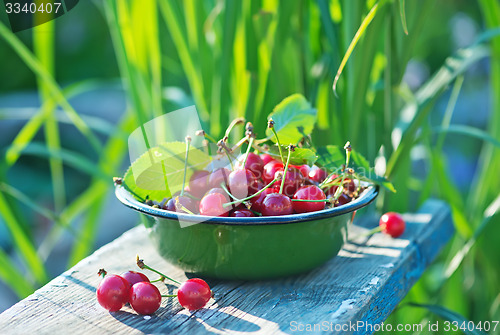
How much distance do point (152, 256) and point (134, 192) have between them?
0.41 ft

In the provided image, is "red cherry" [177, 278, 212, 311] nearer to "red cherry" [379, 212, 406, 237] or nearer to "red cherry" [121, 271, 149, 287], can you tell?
"red cherry" [121, 271, 149, 287]

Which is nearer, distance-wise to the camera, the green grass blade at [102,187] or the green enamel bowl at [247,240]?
the green enamel bowl at [247,240]

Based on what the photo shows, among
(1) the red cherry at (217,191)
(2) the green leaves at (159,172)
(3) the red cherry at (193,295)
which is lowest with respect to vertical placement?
(3) the red cherry at (193,295)

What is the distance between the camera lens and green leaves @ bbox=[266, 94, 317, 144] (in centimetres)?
58

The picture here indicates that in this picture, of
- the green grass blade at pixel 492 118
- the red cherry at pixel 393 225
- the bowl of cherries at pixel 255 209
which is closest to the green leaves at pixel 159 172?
the bowl of cherries at pixel 255 209

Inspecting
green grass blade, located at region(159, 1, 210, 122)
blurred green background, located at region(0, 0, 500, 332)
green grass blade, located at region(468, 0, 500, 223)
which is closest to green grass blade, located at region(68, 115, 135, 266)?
blurred green background, located at region(0, 0, 500, 332)

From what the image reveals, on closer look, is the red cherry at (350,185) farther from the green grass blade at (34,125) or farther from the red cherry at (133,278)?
the green grass blade at (34,125)

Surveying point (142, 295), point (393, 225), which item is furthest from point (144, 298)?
point (393, 225)

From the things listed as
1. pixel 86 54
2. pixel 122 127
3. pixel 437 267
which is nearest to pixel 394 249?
pixel 122 127

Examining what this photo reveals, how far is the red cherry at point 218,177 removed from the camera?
21.6 inches

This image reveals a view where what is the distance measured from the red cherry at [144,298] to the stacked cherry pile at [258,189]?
81 millimetres

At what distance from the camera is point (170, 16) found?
0.88 meters

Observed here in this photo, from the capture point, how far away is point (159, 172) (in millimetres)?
554

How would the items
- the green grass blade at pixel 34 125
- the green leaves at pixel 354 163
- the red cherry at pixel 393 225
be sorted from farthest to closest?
the green grass blade at pixel 34 125 → the red cherry at pixel 393 225 → the green leaves at pixel 354 163
